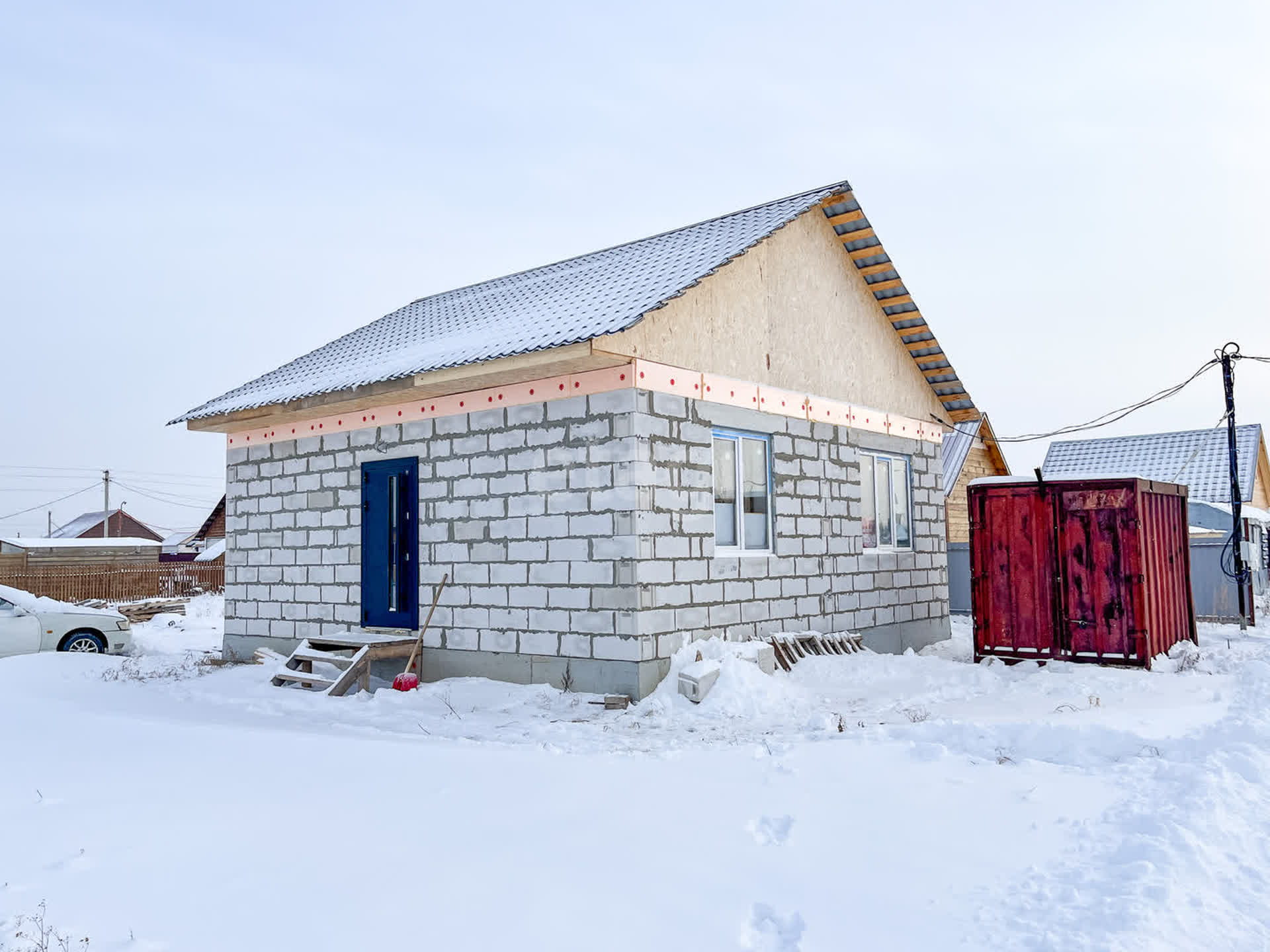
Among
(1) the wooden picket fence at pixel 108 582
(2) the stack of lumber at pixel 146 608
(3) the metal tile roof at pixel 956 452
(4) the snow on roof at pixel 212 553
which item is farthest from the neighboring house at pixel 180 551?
(3) the metal tile roof at pixel 956 452

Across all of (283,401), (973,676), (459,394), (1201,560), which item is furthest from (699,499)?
(1201,560)

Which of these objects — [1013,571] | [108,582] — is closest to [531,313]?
[1013,571]

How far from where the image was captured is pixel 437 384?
33.8 feet

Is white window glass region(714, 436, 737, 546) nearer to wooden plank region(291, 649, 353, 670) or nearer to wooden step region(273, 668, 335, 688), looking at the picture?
wooden plank region(291, 649, 353, 670)

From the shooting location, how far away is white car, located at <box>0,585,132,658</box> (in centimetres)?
1382

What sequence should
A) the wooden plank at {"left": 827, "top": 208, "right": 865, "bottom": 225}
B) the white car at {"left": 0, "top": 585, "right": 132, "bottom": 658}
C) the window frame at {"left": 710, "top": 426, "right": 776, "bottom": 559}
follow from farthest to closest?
the white car at {"left": 0, "top": 585, "right": 132, "bottom": 658}, the wooden plank at {"left": 827, "top": 208, "right": 865, "bottom": 225}, the window frame at {"left": 710, "top": 426, "right": 776, "bottom": 559}

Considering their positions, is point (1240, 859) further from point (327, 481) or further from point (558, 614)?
point (327, 481)

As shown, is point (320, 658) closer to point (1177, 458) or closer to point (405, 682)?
point (405, 682)

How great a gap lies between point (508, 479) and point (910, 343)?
24.0 feet

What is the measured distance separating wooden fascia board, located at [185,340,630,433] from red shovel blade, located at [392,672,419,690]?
310 centimetres

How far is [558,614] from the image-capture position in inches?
384

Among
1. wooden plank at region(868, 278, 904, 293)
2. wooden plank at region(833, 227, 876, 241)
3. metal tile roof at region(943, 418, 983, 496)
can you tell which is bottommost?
metal tile roof at region(943, 418, 983, 496)

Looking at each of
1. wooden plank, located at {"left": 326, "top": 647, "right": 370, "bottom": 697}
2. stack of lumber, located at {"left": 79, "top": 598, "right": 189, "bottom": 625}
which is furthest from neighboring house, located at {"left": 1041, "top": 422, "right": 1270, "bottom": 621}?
stack of lumber, located at {"left": 79, "top": 598, "right": 189, "bottom": 625}

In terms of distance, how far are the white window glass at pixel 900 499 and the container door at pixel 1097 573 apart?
2767 millimetres
